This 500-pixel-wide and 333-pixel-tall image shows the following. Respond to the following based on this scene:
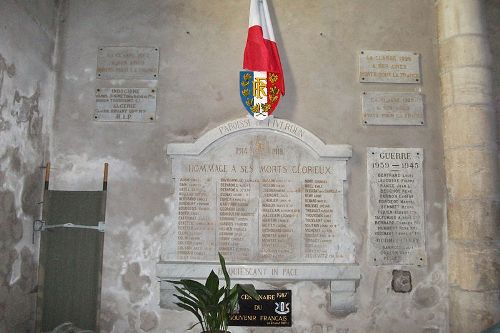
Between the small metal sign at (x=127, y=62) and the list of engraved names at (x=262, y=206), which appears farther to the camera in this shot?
the small metal sign at (x=127, y=62)

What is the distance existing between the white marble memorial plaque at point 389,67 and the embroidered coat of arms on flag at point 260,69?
86cm

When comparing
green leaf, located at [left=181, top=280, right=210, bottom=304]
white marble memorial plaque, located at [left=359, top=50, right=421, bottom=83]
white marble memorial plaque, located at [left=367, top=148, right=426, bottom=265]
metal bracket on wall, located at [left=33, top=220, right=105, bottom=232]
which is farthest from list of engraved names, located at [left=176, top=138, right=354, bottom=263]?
white marble memorial plaque, located at [left=359, top=50, right=421, bottom=83]

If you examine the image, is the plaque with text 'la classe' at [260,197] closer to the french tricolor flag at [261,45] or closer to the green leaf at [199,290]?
the french tricolor flag at [261,45]

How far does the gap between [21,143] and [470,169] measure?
390 cm

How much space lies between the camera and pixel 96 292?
143 inches

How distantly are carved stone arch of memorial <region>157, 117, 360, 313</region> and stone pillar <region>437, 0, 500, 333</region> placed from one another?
3.08ft

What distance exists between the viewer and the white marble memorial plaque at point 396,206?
3846 millimetres

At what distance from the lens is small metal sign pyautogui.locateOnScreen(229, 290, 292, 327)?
12.1 feet

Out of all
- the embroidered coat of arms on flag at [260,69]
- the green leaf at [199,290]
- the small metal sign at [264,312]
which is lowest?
the small metal sign at [264,312]

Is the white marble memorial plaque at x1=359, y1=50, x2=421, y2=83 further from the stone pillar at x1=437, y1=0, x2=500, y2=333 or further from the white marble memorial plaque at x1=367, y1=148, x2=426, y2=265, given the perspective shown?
the white marble memorial plaque at x1=367, y1=148, x2=426, y2=265

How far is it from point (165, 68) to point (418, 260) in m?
2.98

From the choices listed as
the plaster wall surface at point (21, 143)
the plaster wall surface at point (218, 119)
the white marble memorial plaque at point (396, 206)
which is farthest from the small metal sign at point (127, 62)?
the white marble memorial plaque at point (396, 206)

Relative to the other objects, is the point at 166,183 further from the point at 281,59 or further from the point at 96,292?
the point at 281,59

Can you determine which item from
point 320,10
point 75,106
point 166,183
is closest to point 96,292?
point 166,183
